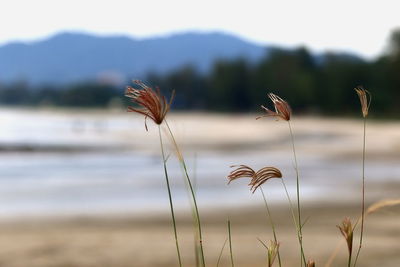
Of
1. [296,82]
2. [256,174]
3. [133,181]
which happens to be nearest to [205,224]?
[133,181]

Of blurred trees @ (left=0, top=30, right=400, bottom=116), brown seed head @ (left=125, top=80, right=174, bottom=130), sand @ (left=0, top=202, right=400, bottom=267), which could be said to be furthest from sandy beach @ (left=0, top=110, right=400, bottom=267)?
blurred trees @ (left=0, top=30, right=400, bottom=116)

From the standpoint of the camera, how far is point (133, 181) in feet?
56.9

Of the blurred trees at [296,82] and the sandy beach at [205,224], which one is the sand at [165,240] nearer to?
the sandy beach at [205,224]

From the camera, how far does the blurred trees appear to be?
7623 cm

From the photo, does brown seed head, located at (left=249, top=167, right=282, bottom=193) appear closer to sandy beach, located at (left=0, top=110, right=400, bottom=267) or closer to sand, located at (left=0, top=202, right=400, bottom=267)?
sandy beach, located at (left=0, top=110, right=400, bottom=267)

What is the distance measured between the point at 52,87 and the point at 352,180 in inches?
6869

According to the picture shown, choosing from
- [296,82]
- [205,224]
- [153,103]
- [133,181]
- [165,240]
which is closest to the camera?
[153,103]

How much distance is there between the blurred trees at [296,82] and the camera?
76.2 meters

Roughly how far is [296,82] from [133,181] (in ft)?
Result: 242

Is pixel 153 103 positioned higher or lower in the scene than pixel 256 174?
higher

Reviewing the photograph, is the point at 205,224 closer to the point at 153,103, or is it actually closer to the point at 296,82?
the point at 153,103

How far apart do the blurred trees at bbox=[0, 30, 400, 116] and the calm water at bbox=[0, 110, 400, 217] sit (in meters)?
32.3

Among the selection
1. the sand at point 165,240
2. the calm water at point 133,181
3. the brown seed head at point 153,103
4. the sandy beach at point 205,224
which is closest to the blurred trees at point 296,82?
the calm water at point 133,181

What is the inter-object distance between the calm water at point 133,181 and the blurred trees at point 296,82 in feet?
106
